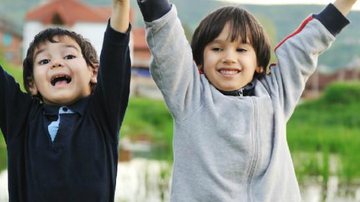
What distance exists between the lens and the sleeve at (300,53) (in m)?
1.91

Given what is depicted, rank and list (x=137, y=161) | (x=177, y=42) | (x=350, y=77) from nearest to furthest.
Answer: (x=177, y=42) < (x=137, y=161) < (x=350, y=77)

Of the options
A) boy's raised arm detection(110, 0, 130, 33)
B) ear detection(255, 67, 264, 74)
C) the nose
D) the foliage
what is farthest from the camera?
the foliage

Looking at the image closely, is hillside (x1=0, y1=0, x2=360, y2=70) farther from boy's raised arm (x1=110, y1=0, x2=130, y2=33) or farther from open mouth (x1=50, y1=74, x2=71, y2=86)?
boy's raised arm (x1=110, y1=0, x2=130, y2=33)

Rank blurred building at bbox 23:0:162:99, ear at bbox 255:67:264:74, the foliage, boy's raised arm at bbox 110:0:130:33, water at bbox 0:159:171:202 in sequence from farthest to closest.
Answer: blurred building at bbox 23:0:162:99, the foliage, water at bbox 0:159:171:202, ear at bbox 255:67:264:74, boy's raised arm at bbox 110:0:130:33

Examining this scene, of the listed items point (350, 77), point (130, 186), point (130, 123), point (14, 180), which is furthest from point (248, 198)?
point (350, 77)

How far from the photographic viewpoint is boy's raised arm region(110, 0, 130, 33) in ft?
5.60

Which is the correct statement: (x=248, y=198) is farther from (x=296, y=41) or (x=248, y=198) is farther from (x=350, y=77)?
(x=350, y=77)

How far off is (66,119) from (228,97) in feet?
1.27

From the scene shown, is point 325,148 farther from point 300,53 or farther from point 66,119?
point 66,119

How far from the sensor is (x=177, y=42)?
5.79 feet

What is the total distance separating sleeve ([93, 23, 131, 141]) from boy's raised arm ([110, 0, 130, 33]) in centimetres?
1

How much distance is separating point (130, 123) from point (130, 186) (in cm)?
574

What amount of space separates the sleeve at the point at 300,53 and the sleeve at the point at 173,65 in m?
0.22

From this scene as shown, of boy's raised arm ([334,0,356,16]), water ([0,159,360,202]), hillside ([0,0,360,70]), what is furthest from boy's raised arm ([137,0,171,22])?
hillside ([0,0,360,70])
